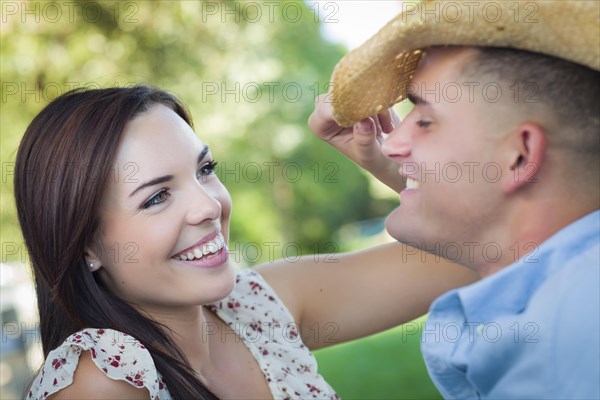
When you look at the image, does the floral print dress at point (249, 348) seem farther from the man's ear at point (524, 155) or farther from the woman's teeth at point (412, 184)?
the man's ear at point (524, 155)

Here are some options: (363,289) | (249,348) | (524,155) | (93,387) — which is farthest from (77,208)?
(524,155)

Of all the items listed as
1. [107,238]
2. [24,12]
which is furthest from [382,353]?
[24,12]

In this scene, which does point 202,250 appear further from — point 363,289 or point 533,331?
point 533,331

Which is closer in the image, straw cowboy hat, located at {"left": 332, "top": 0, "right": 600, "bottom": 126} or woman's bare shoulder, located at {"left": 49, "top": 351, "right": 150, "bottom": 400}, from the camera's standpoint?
straw cowboy hat, located at {"left": 332, "top": 0, "right": 600, "bottom": 126}

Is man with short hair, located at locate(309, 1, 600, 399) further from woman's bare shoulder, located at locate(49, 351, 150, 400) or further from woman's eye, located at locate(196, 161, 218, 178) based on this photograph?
woman's bare shoulder, located at locate(49, 351, 150, 400)

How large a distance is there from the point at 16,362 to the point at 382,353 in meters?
3.25

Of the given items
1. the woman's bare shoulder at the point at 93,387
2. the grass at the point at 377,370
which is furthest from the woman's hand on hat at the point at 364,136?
the grass at the point at 377,370

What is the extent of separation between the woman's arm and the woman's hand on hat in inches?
15.1

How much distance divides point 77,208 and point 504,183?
1.02 metres

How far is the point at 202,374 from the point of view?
2.01 m

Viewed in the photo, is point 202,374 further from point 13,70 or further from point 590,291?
point 13,70

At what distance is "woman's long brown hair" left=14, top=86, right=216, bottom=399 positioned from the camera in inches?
71.6

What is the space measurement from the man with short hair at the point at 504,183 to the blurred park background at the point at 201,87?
1072 millimetres

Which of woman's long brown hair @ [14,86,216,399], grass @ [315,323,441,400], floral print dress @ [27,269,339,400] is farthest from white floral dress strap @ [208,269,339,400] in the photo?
grass @ [315,323,441,400]
